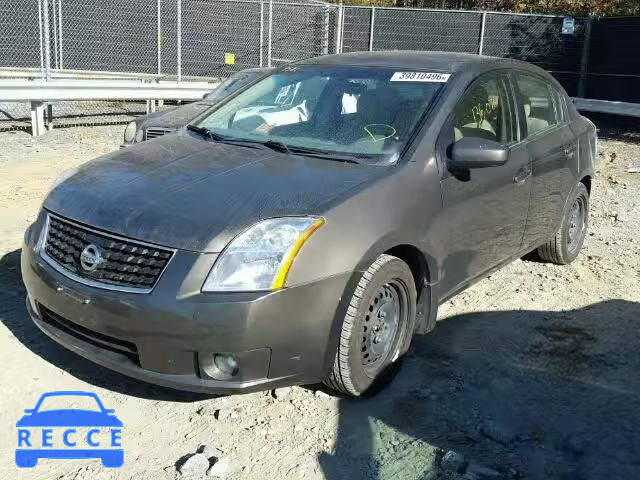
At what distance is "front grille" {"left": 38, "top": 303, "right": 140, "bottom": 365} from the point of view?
3.02 metres

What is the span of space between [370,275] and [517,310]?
189 centimetres

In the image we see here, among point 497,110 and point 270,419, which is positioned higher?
point 497,110

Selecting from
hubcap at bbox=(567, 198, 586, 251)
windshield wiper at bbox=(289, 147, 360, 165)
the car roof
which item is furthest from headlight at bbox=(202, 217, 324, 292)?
hubcap at bbox=(567, 198, 586, 251)

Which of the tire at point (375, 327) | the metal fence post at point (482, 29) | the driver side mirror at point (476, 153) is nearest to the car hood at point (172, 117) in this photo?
the driver side mirror at point (476, 153)

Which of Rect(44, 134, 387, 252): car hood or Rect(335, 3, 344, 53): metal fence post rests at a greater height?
Rect(335, 3, 344, 53): metal fence post

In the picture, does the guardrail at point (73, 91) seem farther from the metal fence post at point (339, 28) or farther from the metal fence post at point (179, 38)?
the metal fence post at point (339, 28)

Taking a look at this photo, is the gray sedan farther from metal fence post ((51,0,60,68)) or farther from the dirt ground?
metal fence post ((51,0,60,68))

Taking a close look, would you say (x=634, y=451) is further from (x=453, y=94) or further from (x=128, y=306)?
(x=128, y=306)

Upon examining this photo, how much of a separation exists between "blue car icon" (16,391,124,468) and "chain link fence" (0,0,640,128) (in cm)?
1190

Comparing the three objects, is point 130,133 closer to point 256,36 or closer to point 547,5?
point 256,36

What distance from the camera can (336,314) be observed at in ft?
10.0

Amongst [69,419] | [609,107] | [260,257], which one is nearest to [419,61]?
[260,257]

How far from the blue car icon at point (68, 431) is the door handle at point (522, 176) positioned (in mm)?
2831

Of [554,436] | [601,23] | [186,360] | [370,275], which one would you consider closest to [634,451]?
[554,436]
